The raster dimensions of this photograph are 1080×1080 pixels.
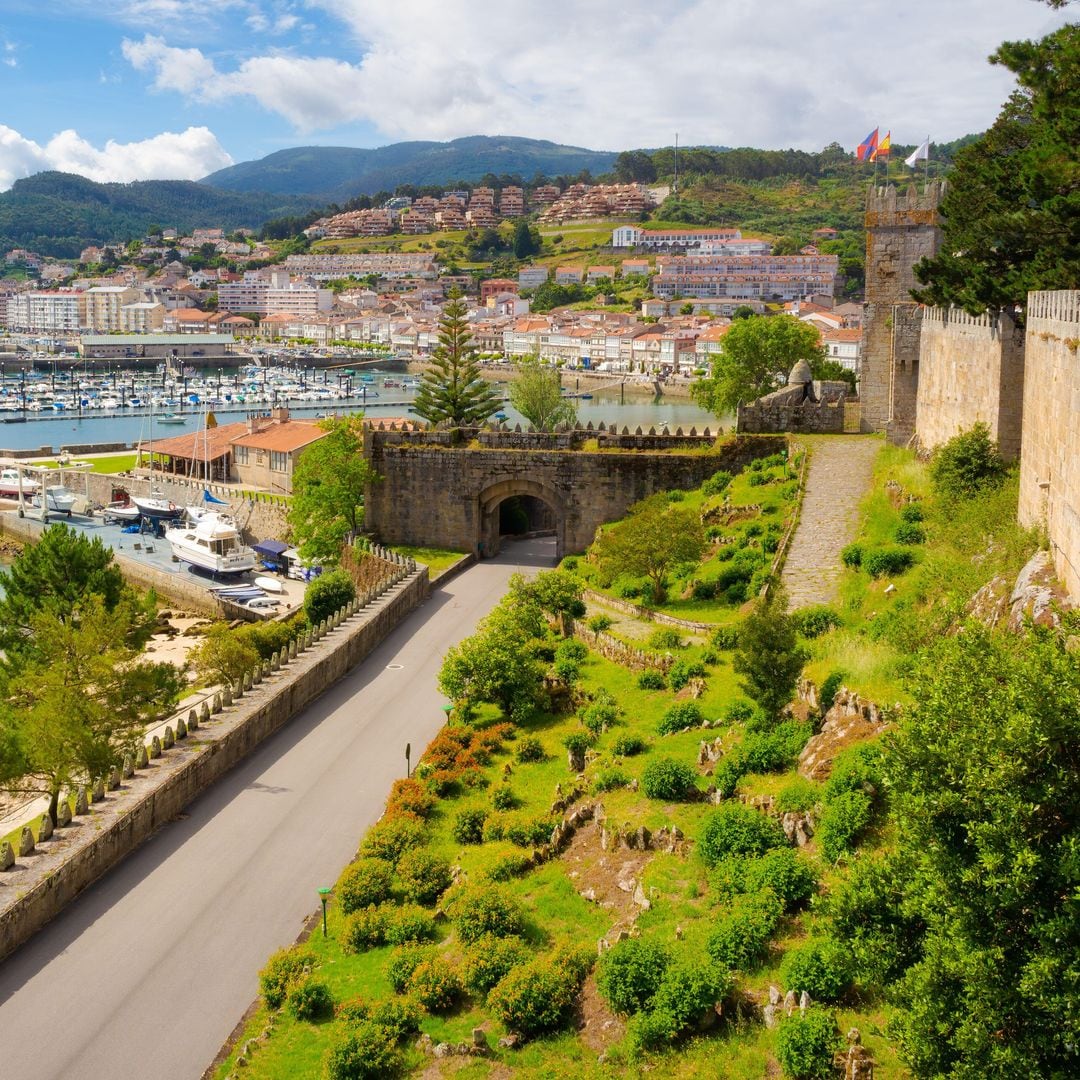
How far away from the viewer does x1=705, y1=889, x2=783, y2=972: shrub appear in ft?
31.8

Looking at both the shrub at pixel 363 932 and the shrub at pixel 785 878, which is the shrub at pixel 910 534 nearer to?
the shrub at pixel 785 878

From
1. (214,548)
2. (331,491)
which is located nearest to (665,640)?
(331,491)

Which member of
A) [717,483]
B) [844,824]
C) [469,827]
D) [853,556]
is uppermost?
[717,483]

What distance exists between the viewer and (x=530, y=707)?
62.9ft

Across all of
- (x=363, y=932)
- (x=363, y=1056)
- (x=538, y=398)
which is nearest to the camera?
(x=363, y=1056)

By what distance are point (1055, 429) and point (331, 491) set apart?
23410 mm

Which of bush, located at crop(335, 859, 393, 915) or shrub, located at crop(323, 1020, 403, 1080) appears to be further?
bush, located at crop(335, 859, 393, 915)

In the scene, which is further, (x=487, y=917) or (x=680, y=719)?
(x=680, y=719)

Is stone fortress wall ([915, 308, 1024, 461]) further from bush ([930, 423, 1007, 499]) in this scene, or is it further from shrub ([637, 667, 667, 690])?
shrub ([637, 667, 667, 690])

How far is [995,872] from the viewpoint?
23.0ft

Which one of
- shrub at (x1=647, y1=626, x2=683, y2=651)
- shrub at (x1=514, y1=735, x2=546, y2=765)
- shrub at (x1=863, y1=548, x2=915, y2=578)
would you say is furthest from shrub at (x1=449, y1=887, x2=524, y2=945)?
shrub at (x1=863, y1=548, x2=915, y2=578)

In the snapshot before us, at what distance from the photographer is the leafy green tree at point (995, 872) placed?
6.79 meters

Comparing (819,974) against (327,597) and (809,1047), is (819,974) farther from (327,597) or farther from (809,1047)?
(327,597)

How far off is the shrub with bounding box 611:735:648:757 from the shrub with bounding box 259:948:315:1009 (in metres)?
5.24
